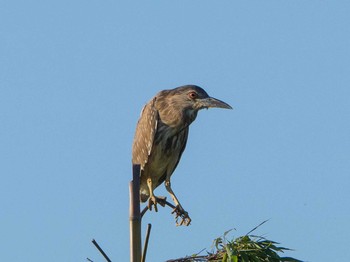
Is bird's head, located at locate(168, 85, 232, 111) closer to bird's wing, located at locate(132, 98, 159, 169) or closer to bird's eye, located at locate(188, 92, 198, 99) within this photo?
bird's eye, located at locate(188, 92, 198, 99)

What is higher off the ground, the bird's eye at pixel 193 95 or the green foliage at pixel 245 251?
the bird's eye at pixel 193 95

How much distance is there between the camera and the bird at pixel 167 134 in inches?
472

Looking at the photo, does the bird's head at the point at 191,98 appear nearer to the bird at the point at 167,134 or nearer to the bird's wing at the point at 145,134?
the bird at the point at 167,134

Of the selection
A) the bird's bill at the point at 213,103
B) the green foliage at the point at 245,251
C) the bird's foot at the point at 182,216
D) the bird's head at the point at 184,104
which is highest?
the bird's head at the point at 184,104

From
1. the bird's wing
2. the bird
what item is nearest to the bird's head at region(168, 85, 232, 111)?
the bird

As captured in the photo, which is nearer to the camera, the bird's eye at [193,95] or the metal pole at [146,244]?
the metal pole at [146,244]

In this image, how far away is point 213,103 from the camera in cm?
1162

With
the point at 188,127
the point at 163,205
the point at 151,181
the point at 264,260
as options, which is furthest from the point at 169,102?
the point at 264,260

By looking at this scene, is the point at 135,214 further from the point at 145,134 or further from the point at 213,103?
the point at 145,134

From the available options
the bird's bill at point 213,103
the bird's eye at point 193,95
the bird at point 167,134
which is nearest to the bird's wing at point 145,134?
the bird at point 167,134

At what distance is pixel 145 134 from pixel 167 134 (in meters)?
0.36

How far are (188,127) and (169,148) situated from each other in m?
0.44

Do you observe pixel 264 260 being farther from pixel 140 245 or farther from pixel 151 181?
pixel 151 181

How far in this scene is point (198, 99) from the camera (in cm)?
1198
